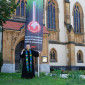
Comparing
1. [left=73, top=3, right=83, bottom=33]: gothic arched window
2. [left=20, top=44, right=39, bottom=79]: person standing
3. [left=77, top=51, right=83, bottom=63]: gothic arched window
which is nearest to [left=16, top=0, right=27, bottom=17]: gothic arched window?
[left=73, top=3, right=83, bottom=33]: gothic arched window

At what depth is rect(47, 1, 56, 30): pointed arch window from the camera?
2802cm

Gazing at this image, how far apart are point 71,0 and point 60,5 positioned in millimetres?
2235

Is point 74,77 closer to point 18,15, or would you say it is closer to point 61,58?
point 18,15

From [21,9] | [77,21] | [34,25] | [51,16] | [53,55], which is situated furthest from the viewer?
[77,21]

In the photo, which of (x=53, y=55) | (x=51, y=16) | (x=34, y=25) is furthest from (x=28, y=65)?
(x=51, y=16)

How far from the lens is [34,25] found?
487 inches

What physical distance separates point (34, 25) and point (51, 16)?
16321mm

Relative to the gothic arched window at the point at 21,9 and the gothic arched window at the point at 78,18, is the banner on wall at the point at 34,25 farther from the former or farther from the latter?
the gothic arched window at the point at 78,18

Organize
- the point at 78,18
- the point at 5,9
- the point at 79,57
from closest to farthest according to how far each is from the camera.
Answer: the point at 5,9 < the point at 79,57 < the point at 78,18

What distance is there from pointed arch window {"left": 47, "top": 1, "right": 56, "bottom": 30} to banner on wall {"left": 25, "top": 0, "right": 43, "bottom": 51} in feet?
48.8

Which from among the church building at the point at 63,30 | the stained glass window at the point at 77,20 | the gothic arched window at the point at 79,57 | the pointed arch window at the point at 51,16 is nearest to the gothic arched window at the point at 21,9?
the church building at the point at 63,30

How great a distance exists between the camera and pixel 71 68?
90.9ft

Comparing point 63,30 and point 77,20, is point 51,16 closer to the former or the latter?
point 63,30

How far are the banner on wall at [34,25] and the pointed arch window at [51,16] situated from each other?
48.8 feet
